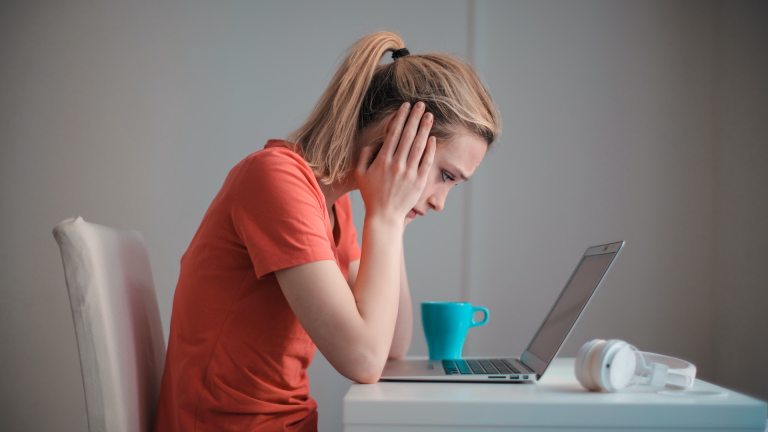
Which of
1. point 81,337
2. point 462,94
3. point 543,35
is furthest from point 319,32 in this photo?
point 81,337

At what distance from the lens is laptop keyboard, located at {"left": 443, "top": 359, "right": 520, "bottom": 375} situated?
97 centimetres

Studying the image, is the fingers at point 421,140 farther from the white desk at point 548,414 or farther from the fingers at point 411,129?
the white desk at point 548,414

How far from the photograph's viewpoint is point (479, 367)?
3.42ft

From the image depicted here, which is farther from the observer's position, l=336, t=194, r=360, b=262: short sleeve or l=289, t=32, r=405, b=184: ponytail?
l=336, t=194, r=360, b=262: short sleeve

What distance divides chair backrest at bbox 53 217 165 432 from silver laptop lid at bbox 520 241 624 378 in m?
0.55

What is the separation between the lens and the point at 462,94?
1.14m

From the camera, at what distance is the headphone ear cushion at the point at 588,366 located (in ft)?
2.69

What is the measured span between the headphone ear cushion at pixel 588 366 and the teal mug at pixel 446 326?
37 centimetres

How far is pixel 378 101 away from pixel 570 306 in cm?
45

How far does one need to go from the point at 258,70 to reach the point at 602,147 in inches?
42.4

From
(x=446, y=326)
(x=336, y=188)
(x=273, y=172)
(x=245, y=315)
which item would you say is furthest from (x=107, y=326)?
(x=446, y=326)

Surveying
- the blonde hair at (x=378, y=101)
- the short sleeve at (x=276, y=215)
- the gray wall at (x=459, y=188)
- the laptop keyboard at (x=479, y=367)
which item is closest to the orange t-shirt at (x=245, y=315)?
the short sleeve at (x=276, y=215)

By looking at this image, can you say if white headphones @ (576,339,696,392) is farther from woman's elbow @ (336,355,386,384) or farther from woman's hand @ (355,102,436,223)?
woman's hand @ (355,102,436,223)

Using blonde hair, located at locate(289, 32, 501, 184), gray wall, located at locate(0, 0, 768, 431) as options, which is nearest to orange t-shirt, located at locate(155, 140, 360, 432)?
blonde hair, located at locate(289, 32, 501, 184)
